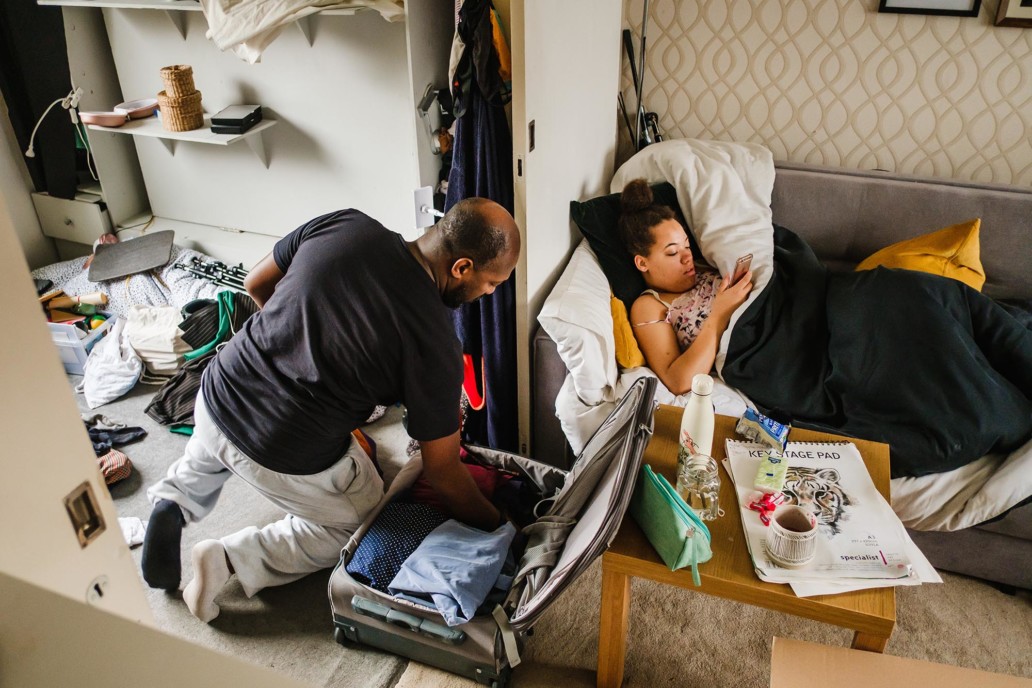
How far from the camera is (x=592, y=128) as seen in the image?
97.4 inches

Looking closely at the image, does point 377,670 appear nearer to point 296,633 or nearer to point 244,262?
point 296,633

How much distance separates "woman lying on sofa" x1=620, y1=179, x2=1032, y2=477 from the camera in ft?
5.96

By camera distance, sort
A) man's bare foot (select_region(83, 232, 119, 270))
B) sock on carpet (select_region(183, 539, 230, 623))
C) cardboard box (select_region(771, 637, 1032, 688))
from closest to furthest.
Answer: cardboard box (select_region(771, 637, 1032, 688)) → sock on carpet (select_region(183, 539, 230, 623)) → man's bare foot (select_region(83, 232, 119, 270))

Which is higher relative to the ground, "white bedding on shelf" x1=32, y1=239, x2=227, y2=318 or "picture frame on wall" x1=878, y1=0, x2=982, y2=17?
"picture frame on wall" x1=878, y1=0, x2=982, y2=17

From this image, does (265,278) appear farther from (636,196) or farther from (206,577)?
(636,196)

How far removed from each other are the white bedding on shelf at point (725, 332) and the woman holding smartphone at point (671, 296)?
50 millimetres

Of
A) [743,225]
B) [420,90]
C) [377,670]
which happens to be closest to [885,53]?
[743,225]

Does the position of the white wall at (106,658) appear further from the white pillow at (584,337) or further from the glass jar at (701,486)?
the white pillow at (584,337)

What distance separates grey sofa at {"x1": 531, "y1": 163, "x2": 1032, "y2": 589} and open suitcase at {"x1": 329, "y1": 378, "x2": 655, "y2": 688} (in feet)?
1.60

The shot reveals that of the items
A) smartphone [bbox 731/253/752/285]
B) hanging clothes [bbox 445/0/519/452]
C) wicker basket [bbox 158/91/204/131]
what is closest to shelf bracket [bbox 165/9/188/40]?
wicker basket [bbox 158/91/204/131]

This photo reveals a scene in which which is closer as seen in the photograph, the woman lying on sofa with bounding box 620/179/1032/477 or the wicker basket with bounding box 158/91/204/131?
the woman lying on sofa with bounding box 620/179/1032/477

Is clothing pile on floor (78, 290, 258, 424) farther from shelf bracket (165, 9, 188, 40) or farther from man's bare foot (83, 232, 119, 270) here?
shelf bracket (165, 9, 188, 40)

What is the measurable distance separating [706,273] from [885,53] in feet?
3.32

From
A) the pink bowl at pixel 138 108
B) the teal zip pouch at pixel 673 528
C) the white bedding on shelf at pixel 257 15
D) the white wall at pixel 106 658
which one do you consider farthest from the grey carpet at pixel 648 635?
the pink bowl at pixel 138 108
